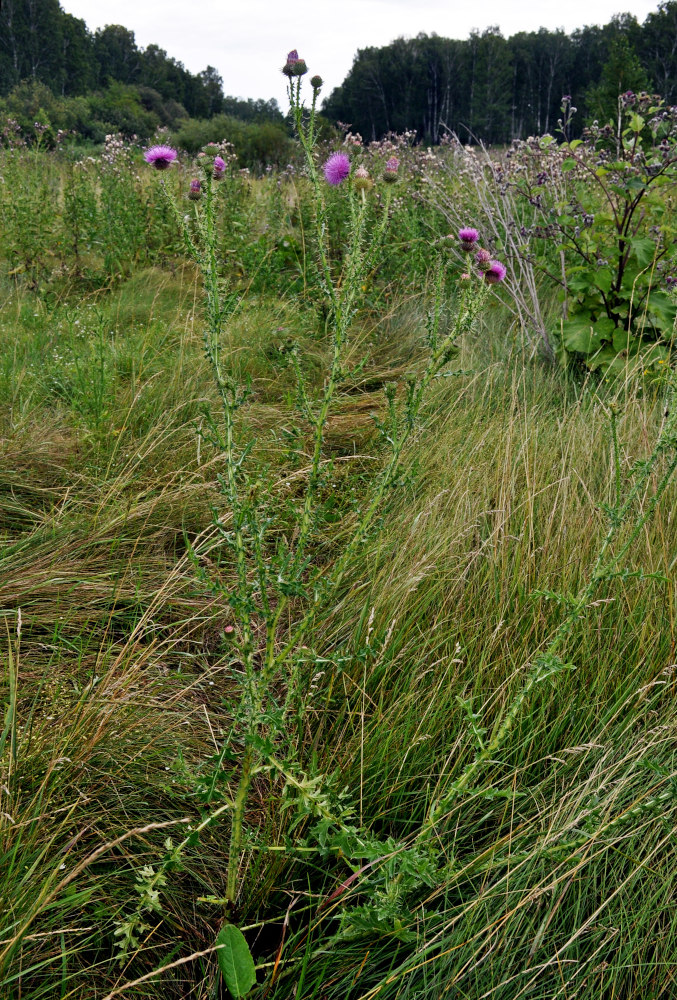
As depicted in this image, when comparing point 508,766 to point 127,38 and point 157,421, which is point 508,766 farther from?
point 127,38

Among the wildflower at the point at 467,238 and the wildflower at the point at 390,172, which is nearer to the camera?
the wildflower at the point at 390,172

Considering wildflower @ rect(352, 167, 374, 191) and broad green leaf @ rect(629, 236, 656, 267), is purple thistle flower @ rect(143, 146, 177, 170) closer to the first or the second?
wildflower @ rect(352, 167, 374, 191)

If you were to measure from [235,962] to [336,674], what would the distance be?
2.17 feet

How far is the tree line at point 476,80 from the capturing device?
45312 millimetres

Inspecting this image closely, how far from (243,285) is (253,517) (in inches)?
158

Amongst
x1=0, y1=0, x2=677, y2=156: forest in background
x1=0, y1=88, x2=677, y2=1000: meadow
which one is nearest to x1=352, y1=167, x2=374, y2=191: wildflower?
x1=0, y1=88, x2=677, y2=1000: meadow

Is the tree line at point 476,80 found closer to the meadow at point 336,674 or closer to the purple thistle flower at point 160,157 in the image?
the meadow at point 336,674

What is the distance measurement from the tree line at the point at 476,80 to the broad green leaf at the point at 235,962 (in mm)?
46634

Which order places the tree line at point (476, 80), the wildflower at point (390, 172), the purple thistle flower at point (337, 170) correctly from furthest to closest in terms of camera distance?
the tree line at point (476, 80) → the purple thistle flower at point (337, 170) → the wildflower at point (390, 172)

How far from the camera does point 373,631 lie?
1.81 m

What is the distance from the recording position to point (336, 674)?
168cm

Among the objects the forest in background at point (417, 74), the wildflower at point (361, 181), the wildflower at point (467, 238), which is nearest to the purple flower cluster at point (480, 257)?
the wildflower at point (467, 238)

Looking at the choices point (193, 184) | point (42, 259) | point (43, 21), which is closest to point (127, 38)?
point (43, 21)

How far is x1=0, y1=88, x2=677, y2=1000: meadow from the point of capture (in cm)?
120
